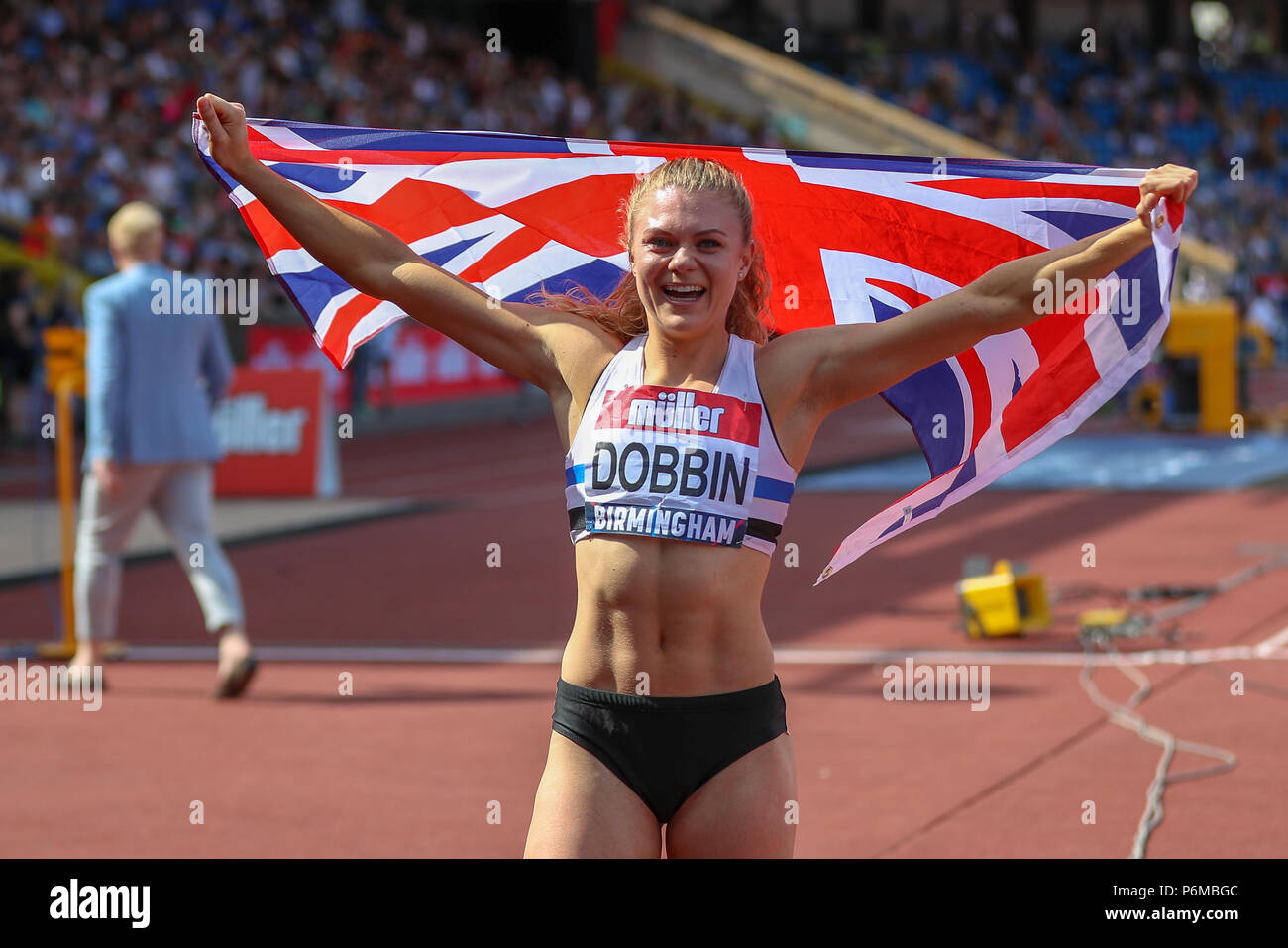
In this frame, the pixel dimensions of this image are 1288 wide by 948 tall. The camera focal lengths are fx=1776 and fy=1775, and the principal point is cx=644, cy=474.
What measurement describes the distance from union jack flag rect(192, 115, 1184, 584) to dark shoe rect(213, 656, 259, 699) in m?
4.23

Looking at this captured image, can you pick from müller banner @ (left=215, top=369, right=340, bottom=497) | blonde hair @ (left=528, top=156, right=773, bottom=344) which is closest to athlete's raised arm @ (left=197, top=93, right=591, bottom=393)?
blonde hair @ (left=528, top=156, right=773, bottom=344)

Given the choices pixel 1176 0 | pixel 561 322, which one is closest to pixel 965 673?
pixel 561 322

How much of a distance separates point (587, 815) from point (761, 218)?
75.9 inches

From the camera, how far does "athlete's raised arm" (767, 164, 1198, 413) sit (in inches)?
145

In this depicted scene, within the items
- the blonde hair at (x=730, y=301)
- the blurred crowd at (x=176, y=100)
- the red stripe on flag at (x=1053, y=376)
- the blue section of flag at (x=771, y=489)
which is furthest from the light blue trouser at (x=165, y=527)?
the blurred crowd at (x=176, y=100)

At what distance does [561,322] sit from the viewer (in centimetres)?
387

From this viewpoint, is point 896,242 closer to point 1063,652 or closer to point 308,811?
point 308,811

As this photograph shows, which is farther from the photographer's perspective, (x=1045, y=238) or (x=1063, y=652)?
(x=1063, y=652)

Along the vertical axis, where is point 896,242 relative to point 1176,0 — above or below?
below

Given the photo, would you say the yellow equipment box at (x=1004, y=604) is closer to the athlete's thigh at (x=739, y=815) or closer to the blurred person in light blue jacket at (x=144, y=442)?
the blurred person in light blue jacket at (x=144, y=442)

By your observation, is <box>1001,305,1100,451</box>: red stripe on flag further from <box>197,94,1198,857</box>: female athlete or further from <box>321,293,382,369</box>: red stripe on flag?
<box>321,293,382,369</box>: red stripe on flag

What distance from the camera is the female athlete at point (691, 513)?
3.56m

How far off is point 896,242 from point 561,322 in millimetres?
1261

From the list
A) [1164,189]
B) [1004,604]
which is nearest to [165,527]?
[1004,604]
